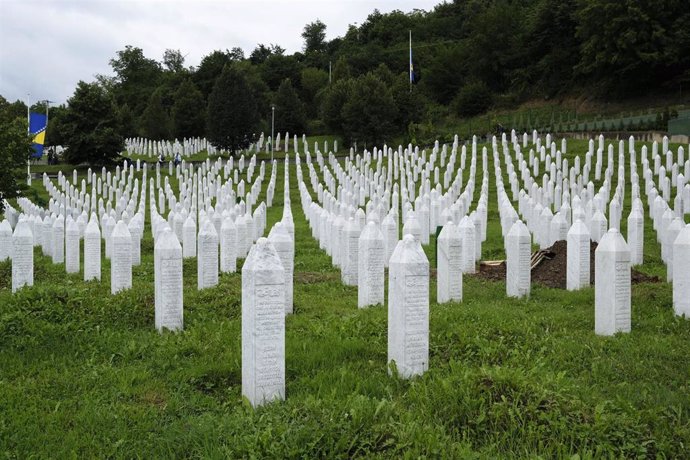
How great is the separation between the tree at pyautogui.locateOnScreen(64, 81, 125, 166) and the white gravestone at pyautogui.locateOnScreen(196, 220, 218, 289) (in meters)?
38.8

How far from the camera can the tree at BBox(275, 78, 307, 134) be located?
211ft

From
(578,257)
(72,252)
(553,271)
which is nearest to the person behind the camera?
(578,257)

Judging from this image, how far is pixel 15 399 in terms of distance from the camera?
17.8ft

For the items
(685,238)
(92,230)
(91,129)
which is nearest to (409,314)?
(685,238)

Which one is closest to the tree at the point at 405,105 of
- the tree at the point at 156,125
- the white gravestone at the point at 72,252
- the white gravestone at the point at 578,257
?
the tree at the point at 156,125

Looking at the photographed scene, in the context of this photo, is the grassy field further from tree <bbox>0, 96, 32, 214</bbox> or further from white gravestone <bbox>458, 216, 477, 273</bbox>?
tree <bbox>0, 96, 32, 214</bbox>

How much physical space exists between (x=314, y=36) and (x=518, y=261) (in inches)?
4109

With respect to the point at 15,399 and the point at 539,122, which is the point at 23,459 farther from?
the point at 539,122

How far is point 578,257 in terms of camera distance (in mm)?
10562

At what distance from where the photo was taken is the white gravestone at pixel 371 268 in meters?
9.20

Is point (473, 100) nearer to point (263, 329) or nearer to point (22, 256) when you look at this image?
point (22, 256)

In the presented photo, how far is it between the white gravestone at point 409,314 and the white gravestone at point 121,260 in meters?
5.24

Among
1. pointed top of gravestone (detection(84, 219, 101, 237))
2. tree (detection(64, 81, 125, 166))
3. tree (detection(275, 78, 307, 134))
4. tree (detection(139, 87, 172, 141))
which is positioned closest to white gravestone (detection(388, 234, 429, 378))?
pointed top of gravestone (detection(84, 219, 101, 237))

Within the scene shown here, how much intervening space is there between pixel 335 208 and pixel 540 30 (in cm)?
5336
